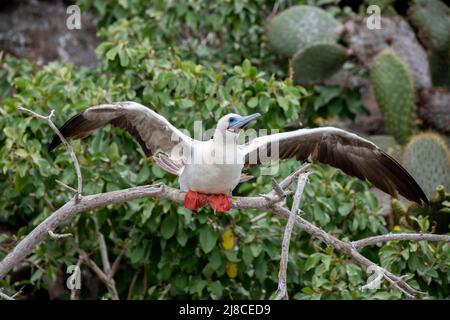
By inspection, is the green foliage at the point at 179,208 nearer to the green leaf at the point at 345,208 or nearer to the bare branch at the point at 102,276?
the green leaf at the point at 345,208

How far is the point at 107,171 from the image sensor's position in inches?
251

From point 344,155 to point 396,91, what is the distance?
7.19ft

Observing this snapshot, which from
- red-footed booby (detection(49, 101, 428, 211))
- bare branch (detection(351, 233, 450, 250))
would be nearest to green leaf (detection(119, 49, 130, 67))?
red-footed booby (detection(49, 101, 428, 211))

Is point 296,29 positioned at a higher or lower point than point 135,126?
higher

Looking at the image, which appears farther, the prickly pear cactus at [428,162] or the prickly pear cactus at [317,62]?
the prickly pear cactus at [317,62]

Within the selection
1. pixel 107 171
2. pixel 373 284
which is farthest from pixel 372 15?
pixel 373 284

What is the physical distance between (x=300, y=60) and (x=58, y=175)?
2.74m

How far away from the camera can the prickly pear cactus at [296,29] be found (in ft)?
A: 27.0

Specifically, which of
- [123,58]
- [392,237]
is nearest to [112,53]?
[123,58]

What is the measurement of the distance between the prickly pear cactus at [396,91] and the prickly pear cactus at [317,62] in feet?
1.73

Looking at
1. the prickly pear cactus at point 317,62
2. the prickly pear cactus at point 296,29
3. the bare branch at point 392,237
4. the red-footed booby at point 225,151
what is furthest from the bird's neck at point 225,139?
the prickly pear cactus at point 296,29

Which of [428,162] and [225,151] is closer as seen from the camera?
[225,151]

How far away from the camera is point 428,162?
6738 mm

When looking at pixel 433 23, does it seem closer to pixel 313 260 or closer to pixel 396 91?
pixel 396 91
